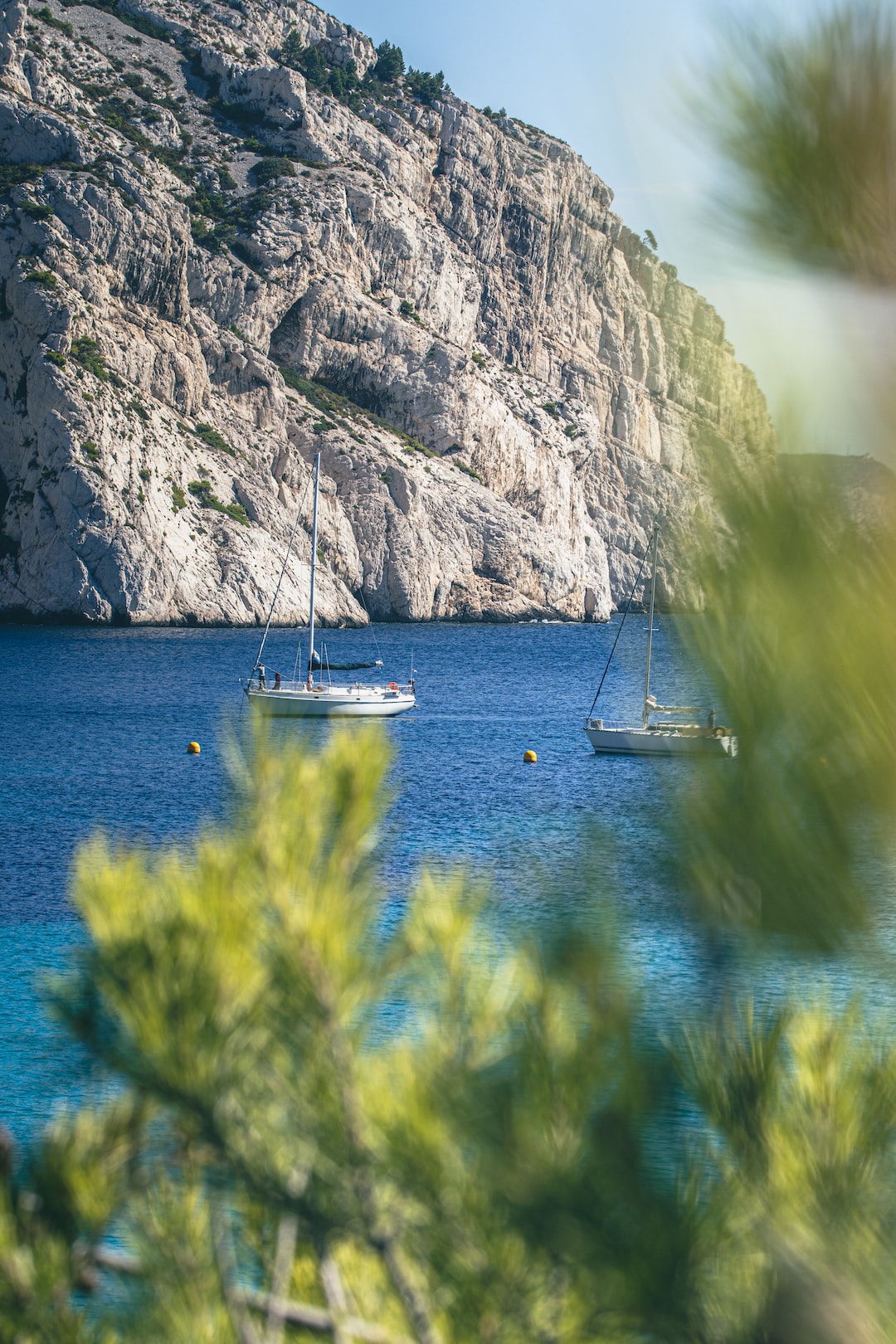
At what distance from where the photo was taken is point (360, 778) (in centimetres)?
188

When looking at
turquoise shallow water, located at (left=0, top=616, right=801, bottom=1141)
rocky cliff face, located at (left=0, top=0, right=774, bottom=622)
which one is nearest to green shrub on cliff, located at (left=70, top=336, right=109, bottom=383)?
rocky cliff face, located at (left=0, top=0, right=774, bottom=622)

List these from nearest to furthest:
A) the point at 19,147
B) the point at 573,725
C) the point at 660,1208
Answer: the point at 660,1208 < the point at 573,725 < the point at 19,147

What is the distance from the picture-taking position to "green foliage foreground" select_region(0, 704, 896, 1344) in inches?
62.7

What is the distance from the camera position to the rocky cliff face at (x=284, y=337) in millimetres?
63812

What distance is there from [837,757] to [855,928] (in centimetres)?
25

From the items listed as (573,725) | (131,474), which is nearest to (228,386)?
(131,474)

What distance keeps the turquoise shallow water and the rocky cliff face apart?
799 cm

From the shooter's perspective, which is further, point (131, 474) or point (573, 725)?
point (131, 474)

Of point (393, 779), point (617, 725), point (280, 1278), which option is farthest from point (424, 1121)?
point (617, 725)

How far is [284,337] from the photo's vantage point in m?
81.2

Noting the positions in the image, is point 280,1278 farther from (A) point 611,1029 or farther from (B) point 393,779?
(B) point 393,779

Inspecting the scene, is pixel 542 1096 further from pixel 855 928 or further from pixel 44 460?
pixel 44 460

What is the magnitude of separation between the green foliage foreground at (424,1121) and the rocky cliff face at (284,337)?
4821 centimetres

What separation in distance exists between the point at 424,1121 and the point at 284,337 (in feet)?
273
